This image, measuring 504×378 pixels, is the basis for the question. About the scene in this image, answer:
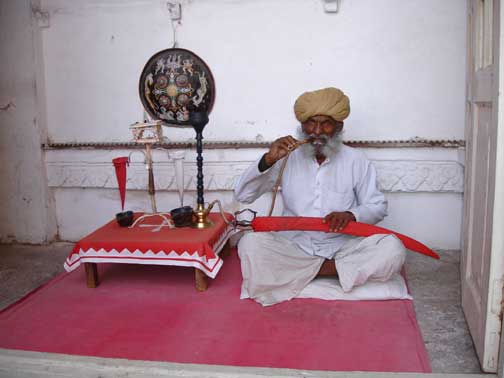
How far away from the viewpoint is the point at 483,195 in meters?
2.61

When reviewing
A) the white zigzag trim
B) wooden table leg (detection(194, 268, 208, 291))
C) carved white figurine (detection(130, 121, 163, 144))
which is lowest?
wooden table leg (detection(194, 268, 208, 291))

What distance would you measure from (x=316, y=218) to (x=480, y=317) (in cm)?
113

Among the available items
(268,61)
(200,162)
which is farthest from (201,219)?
(268,61)

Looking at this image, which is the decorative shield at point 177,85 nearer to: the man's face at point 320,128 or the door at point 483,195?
the man's face at point 320,128

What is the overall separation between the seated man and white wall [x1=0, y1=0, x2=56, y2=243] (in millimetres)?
2022

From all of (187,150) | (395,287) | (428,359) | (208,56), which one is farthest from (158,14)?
(428,359)

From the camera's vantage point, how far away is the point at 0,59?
4.54 m

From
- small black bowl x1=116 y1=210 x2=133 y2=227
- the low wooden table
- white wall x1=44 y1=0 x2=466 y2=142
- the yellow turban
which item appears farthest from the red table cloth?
white wall x1=44 y1=0 x2=466 y2=142

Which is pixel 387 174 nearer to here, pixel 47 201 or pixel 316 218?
pixel 316 218

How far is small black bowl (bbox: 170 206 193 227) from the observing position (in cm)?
369

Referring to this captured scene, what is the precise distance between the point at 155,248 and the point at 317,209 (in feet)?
3.59

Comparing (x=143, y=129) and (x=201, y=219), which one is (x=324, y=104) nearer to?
(x=201, y=219)

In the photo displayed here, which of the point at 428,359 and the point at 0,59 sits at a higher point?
the point at 0,59

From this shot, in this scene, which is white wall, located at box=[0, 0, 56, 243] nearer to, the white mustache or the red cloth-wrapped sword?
the red cloth-wrapped sword
